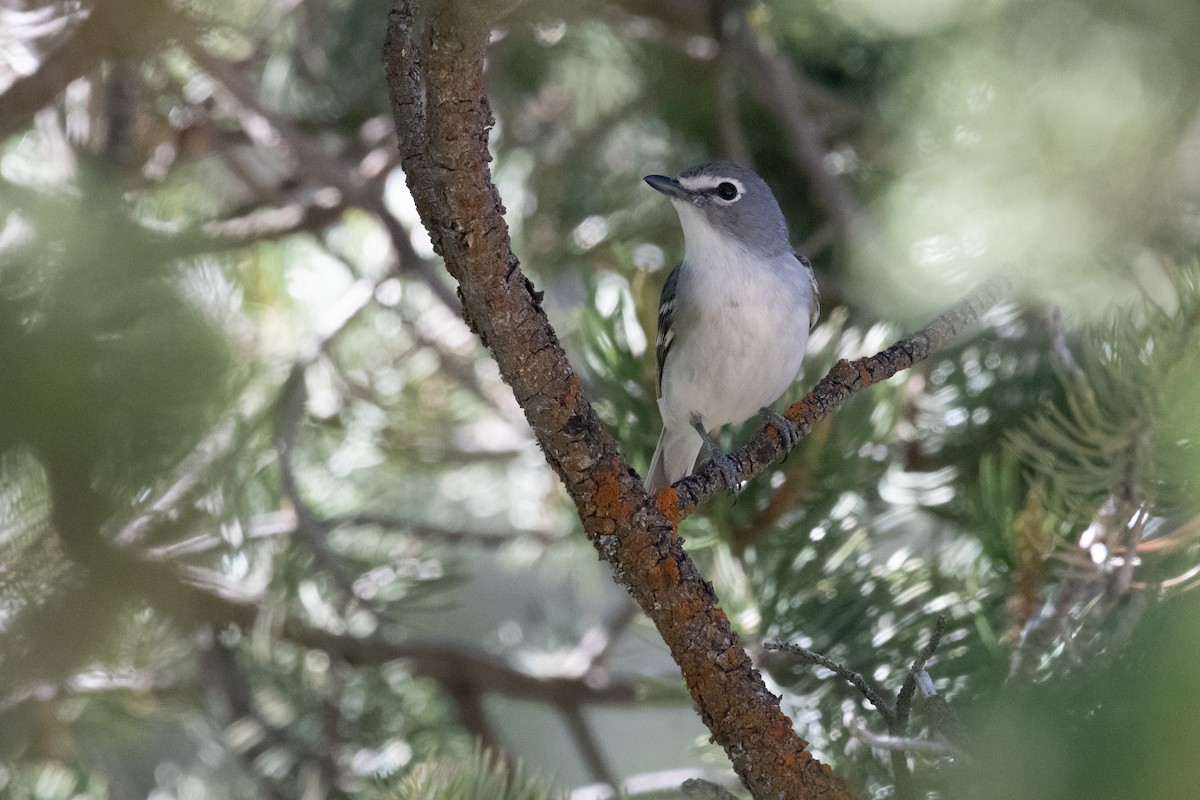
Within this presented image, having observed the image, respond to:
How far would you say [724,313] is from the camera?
218 cm

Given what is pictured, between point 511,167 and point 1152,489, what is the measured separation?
1.69 meters

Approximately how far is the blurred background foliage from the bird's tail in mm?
93

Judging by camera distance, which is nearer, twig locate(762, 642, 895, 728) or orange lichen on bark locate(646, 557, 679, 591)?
twig locate(762, 642, 895, 728)

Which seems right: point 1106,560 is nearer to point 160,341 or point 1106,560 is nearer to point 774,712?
point 774,712

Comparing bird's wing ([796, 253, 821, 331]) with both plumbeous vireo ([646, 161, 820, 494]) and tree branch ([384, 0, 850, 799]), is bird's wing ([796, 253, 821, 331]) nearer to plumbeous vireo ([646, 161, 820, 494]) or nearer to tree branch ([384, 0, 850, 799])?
plumbeous vireo ([646, 161, 820, 494])

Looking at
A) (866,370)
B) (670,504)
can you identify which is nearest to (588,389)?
(866,370)

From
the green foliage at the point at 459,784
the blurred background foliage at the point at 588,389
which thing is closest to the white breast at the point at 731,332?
the blurred background foliage at the point at 588,389

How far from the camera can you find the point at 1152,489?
49.3 inches

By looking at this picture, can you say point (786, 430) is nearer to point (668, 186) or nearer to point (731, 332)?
point (731, 332)

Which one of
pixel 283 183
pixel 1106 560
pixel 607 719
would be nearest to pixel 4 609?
pixel 1106 560

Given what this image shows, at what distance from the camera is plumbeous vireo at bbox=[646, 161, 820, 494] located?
213cm

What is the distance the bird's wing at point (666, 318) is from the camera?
7.09 ft

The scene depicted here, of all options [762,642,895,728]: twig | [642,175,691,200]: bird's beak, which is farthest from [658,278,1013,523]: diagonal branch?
[642,175,691,200]: bird's beak

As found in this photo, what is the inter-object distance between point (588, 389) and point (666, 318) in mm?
380
